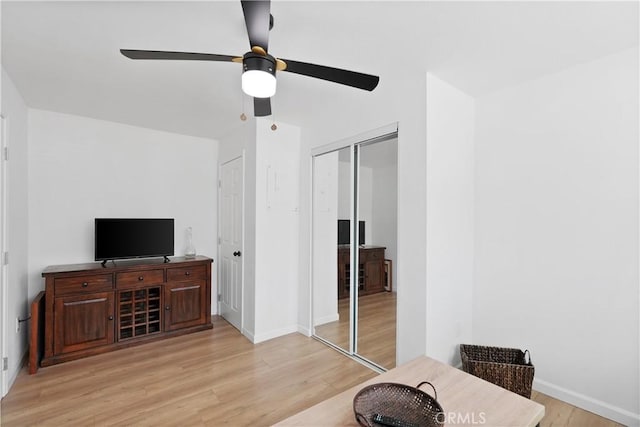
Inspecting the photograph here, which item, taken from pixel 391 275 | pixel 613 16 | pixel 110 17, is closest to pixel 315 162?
pixel 391 275

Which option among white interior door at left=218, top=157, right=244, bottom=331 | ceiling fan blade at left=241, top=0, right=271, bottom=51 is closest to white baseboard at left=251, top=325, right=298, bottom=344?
white interior door at left=218, top=157, right=244, bottom=331

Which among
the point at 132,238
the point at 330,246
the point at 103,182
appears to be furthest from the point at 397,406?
the point at 103,182

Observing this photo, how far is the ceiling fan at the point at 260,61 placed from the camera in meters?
1.23

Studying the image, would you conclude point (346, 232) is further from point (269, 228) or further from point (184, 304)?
point (184, 304)

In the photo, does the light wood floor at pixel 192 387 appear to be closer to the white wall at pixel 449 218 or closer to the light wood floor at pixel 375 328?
the light wood floor at pixel 375 328

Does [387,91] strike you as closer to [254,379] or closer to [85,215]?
[254,379]

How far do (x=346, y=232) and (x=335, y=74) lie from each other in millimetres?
1814

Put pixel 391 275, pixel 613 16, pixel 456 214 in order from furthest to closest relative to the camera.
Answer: pixel 391 275 → pixel 456 214 → pixel 613 16

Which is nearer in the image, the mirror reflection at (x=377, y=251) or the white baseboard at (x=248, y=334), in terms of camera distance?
the mirror reflection at (x=377, y=251)

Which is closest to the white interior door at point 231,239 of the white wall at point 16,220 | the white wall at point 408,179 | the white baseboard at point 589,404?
the white wall at point 408,179

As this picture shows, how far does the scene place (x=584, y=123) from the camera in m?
2.21

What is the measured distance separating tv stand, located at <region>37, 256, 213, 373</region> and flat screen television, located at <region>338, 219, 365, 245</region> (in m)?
1.64

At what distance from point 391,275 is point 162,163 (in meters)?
3.04

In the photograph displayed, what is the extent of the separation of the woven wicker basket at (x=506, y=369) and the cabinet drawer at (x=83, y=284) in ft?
10.8
